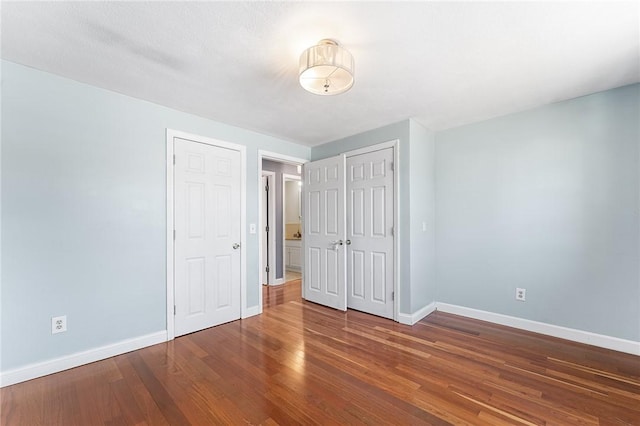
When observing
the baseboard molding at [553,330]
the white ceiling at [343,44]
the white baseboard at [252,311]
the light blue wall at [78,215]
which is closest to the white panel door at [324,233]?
the white baseboard at [252,311]

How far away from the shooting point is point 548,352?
253 centimetres

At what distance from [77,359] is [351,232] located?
2990 mm

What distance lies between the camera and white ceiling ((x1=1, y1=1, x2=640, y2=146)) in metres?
1.57

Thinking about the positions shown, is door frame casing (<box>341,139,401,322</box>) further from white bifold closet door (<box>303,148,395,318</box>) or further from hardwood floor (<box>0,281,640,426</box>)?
hardwood floor (<box>0,281,640,426</box>)

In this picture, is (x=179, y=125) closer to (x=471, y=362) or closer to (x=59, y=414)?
(x=59, y=414)

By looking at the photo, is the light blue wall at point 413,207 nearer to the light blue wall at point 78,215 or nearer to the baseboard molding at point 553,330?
the baseboard molding at point 553,330

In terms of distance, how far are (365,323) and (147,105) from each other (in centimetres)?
330

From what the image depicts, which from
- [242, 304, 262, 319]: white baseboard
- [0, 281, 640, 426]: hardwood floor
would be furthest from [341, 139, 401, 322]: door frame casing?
[242, 304, 262, 319]: white baseboard

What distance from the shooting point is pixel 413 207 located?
3.29 meters

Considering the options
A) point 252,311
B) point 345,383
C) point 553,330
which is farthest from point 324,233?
point 553,330

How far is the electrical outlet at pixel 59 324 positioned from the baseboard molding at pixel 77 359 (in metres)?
0.22

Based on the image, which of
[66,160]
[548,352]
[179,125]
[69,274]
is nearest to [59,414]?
[69,274]

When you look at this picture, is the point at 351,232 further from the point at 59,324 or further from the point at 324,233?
the point at 59,324

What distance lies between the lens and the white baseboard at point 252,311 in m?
3.50
